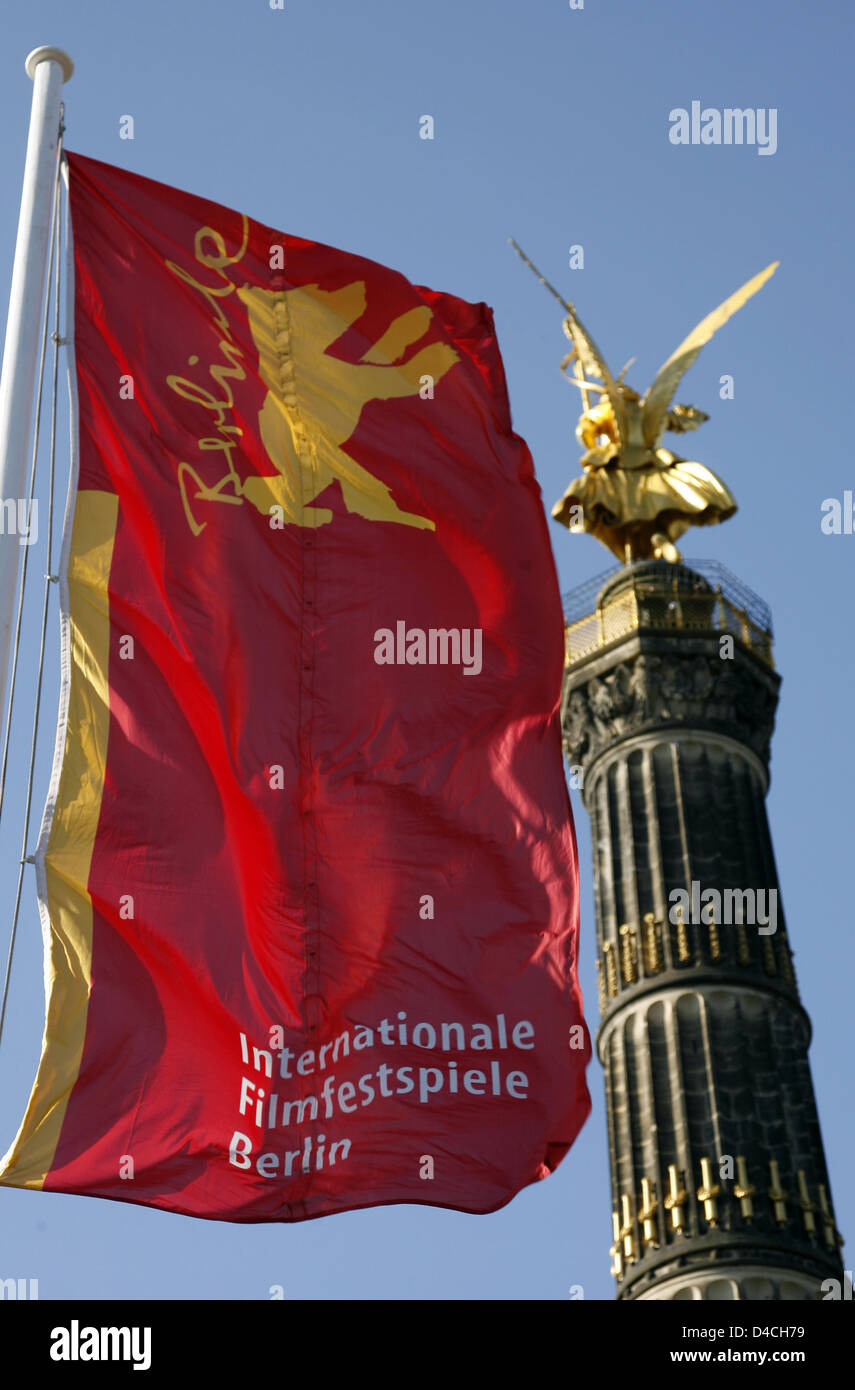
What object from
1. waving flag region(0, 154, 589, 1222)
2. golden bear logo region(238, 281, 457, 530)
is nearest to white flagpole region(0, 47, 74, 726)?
waving flag region(0, 154, 589, 1222)

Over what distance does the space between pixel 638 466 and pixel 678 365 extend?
118 inches

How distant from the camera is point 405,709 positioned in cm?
1425

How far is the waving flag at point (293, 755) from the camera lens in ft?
40.1

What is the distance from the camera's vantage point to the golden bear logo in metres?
14.9

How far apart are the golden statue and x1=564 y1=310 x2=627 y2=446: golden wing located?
0.9 inches

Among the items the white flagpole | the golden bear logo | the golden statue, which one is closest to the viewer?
the white flagpole

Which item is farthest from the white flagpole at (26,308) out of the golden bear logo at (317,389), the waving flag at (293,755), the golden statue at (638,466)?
the golden statue at (638,466)

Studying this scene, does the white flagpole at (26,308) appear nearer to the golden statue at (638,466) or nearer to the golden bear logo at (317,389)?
the golden bear logo at (317,389)

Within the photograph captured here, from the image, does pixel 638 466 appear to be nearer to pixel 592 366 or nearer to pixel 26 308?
pixel 592 366

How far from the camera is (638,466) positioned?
53469 mm

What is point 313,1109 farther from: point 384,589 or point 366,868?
point 384,589

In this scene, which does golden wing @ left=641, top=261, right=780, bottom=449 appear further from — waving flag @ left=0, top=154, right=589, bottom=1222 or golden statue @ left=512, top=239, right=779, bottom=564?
waving flag @ left=0, top=154, right=589, bottom=1222

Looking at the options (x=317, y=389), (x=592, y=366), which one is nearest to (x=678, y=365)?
(x=592, y=366)
